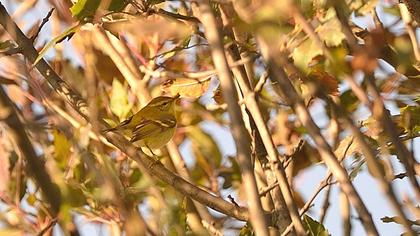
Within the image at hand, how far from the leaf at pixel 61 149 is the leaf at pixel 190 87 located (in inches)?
16.6

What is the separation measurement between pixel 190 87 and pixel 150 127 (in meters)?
0.11

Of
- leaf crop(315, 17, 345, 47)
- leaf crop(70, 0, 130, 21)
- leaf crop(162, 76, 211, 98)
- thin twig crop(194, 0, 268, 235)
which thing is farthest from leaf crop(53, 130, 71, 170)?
thin twig crop(194, 0, 268, 235)

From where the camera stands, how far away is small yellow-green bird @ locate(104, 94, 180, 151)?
3.80 ft

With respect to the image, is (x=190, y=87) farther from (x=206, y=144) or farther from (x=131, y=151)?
(x=206, y=144)

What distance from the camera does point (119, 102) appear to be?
1563 mm

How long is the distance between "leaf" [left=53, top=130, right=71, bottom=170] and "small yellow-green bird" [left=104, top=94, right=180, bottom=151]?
47cm

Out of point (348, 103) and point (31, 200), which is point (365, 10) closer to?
point (348, 103)

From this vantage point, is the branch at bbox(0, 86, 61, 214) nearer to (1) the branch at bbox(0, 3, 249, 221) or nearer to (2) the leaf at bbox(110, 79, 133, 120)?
(1) the branch at bbox(0, 3, 249, 221)

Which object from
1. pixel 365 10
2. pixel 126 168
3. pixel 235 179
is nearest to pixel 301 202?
pixel 235 179

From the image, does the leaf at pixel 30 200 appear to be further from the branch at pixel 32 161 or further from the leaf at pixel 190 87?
the branch at pixel 32 161

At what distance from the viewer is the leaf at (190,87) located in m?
1.24

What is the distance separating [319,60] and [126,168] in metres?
0.57

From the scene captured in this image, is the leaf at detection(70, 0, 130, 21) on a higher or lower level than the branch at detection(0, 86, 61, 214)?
higher

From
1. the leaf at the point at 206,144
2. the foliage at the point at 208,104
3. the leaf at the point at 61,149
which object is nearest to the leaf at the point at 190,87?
the foliage at the point at 208,104
